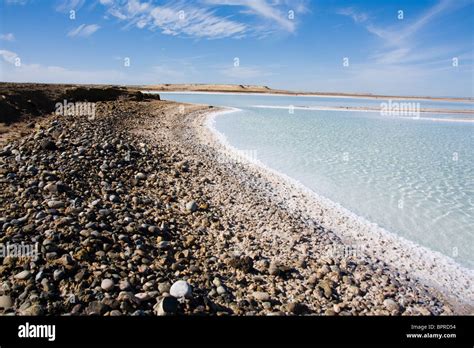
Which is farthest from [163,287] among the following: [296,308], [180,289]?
[296,308]

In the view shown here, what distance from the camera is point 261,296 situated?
4664 mm

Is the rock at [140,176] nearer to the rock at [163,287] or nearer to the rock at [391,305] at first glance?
the rock at [163,287]

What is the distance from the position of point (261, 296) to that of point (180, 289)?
133 cm

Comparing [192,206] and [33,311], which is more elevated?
[192,206]

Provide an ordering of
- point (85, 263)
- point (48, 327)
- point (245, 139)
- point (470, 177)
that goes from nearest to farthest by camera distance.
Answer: point (48, 327) → point (85, 263) → point (470, 177) → point (245, 139)

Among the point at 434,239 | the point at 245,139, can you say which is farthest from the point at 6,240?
the point at 245,139

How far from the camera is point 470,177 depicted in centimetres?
1232

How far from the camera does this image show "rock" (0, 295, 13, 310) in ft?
11.9

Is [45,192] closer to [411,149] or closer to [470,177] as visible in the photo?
[470,177]

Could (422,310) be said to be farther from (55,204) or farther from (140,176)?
A: (140,176)

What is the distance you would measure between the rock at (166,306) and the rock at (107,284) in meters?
0.75

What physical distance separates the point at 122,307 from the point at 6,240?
274cm

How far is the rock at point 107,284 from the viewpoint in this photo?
4098 millimetres

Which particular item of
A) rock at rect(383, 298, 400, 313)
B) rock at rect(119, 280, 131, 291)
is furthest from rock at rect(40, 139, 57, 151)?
rock at rect(383, 298, 400, 313)
